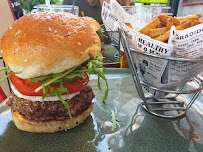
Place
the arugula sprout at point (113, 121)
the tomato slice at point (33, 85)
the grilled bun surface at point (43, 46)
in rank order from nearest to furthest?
the grilled bun surface at point (43, 46), the tomato slice at point (33, 85), the arugula sprout at point (113, 121)

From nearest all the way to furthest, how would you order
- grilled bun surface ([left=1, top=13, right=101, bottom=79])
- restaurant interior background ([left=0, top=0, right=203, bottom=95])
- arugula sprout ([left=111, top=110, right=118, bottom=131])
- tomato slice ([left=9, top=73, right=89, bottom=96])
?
1. grilled bun surface ([left=1, top=13, right=101, bottom=79])
2. tomato slice ([left=9, top=73, right=89, bottom=96])
3. arugula sprout ([left=111, top=110, right=118, bottom=131])
4. restaurant interior background ([left=0, top=0, right=203, bottom=95])

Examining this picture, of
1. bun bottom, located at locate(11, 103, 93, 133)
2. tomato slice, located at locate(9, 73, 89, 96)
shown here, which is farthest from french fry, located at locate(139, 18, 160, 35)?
bun bottom, located at locate(11, 103, 93, 133)

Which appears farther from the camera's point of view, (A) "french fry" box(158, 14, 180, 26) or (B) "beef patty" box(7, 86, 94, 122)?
(A) "french fry" box(158, 14, 180, 26)

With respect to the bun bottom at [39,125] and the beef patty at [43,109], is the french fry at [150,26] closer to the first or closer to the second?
the beef patty at [43,109]

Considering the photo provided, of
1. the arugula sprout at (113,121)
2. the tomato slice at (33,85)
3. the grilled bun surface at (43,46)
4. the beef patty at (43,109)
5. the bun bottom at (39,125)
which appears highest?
the grilled bun surface at (43,46)

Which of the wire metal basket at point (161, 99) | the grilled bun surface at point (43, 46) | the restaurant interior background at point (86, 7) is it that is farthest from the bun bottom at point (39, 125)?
the restaurant interior background at point (86, 7)

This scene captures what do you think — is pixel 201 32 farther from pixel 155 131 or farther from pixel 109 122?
pixel 109 122

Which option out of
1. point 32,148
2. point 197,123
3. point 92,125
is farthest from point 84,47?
point 197,123

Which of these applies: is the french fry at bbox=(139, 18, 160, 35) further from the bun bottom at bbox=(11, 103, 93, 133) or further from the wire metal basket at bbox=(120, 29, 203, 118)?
the bun bottom at bbox=(11, 103, 93, 133)
